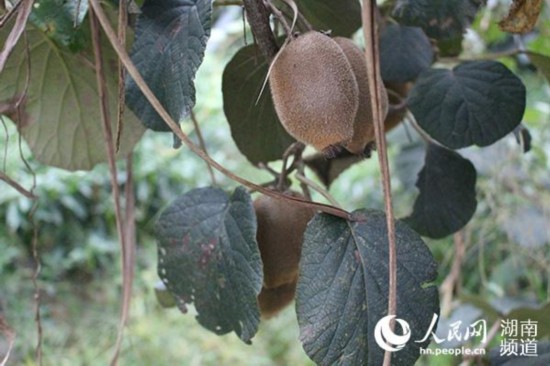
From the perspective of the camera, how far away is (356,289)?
49 centimetres

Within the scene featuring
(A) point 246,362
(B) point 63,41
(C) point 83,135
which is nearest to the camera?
(B) point 63,41

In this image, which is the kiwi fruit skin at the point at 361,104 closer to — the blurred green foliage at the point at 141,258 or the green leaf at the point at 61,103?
the green leaf at the point at 61,103

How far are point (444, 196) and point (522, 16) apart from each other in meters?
0.23

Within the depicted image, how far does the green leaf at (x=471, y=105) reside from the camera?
2.10ft

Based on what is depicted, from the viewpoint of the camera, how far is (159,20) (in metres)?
0.53

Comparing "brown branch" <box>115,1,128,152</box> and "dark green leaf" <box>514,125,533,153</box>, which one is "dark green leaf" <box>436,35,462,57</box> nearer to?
"dark green leaf" <box>514,125,533,153</box>

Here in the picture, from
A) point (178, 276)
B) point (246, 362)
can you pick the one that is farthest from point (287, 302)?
point (246, 362)

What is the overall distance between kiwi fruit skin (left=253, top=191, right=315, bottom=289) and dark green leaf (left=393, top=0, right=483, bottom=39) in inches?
7.3

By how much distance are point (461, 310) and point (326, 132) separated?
0.84 meters

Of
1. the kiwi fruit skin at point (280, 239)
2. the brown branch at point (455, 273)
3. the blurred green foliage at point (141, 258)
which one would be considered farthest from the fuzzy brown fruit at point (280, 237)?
the blurred green foliage at point (141, 258)

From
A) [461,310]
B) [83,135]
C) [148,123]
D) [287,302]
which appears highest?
[148,123]

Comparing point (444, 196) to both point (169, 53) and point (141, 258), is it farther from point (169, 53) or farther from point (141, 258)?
point (141, 258)

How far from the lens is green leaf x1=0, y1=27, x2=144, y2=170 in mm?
669

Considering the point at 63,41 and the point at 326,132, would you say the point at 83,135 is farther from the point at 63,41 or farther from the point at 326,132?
the point at 326,132
